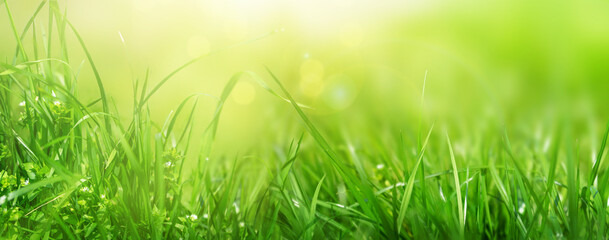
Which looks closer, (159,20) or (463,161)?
(463,161)

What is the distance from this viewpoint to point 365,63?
3.72 metres

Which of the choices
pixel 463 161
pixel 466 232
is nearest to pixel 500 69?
pixel 463 161

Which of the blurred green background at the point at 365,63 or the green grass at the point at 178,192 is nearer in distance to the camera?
the green grass at the point at 178,192

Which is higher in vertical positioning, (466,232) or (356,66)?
(466,232)

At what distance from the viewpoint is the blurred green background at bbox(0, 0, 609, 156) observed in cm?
276

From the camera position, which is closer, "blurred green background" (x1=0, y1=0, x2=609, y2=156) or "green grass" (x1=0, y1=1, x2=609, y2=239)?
"green grass" (x1=0, y1=1, x2=609, y2=239)

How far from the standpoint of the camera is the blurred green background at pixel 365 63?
276cm

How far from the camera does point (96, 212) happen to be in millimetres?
1264

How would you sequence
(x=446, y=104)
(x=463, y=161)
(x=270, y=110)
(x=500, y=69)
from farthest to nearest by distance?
(x=500, y=69) → (x=446, y=104) → (x=270, y=110) → (x=463, y=161)

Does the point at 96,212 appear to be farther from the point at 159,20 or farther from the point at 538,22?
the point at 538,22

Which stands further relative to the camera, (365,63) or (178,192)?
(365,63)

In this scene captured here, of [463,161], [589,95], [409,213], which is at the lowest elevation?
[589,95]

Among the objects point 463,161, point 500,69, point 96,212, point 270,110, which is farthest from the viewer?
point 500,69

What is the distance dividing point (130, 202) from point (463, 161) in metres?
1.03
